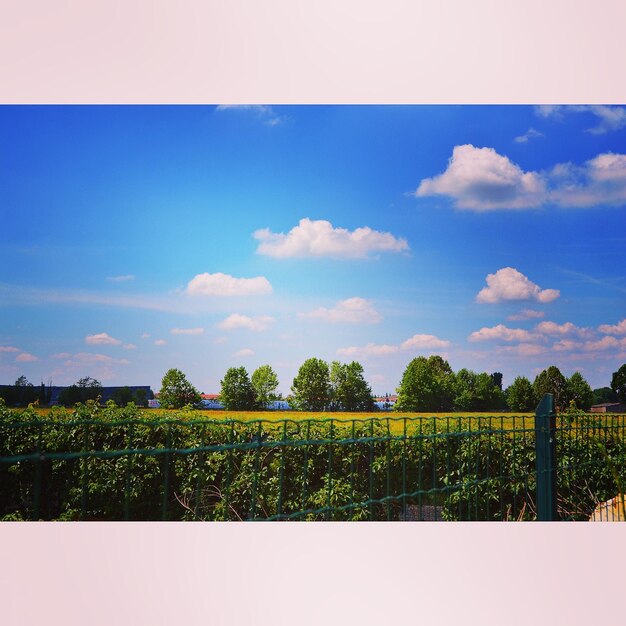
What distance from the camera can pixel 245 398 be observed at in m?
14.5

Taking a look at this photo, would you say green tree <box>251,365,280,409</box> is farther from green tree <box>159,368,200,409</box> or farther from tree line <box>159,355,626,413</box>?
green tree <box>159,368,200,409</box>

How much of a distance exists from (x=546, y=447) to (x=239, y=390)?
1164 centimetres

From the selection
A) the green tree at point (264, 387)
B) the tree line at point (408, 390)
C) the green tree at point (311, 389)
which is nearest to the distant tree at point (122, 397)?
the tree line at point (408, 390)

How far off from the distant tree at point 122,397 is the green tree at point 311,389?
9.78 m

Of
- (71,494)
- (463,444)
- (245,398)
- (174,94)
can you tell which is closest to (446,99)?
(174,94)

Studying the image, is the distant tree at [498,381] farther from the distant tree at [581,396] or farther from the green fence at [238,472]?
the green fence at [238,472]

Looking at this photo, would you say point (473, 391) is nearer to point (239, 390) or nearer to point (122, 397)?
point (239, 390)

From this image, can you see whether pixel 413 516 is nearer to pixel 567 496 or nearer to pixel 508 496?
pixel 508 496

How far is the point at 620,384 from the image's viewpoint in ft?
35.8

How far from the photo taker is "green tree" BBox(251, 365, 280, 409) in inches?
535

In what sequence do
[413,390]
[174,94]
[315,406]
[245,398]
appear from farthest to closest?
[413,390] < [315,406] < [245,398] < [174,94]

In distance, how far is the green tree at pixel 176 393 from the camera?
6243mm

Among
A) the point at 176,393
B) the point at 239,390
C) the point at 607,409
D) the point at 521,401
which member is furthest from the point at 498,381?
the point at 176,393

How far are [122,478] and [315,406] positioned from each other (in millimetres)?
11807
